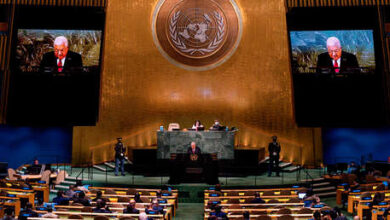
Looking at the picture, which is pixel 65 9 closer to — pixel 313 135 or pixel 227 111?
pixel 227 111

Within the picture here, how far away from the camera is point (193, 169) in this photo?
1320 centimetres

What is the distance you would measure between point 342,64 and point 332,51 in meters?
0.73

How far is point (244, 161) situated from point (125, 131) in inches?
228

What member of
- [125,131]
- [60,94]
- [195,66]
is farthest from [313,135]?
[60,94]

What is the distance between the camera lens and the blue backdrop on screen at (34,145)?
17.5m

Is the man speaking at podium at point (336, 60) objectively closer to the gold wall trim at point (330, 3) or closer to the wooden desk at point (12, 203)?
the gold wall trim at point (330, 3)

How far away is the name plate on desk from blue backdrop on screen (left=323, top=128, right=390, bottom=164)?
579 cm

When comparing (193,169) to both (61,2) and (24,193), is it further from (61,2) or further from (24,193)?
(61,2)

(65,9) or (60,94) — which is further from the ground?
(65,9)

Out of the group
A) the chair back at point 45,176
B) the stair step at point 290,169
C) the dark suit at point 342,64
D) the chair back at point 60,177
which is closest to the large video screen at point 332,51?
the dark suit at point 342,64

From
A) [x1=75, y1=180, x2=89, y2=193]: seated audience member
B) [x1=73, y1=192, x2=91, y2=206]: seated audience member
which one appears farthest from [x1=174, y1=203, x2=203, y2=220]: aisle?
[x1=75, y1=180, x2=89, y2=193]: seated audience member

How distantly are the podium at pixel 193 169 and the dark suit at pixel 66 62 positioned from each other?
7.33 metres

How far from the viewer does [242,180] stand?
1434cm

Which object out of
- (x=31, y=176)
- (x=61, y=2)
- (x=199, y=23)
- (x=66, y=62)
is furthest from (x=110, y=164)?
(x=199, y=23)
